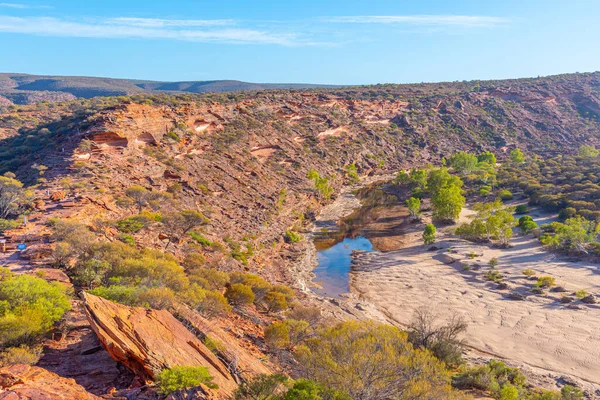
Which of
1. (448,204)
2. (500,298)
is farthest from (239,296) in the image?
(448,204)

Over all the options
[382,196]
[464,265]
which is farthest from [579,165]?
→ [464,265]

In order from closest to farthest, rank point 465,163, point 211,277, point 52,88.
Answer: point 211,277, point 465,163, point 52,88

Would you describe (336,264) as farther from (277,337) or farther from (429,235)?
(277,337)

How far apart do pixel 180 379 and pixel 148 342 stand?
5.64 feet

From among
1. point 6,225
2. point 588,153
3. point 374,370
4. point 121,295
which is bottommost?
point 374,370

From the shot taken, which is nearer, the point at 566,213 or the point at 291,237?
the point at 291,237

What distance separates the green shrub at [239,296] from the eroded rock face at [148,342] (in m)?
9.35

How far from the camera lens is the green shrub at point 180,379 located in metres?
8.62

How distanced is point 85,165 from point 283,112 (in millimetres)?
45694

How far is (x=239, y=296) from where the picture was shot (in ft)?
69.4

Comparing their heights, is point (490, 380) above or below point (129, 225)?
below

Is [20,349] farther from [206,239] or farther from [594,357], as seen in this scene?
[594,357]

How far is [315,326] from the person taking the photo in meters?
20.0

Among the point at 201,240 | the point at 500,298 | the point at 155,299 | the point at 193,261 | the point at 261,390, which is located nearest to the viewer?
the point at 261,390
